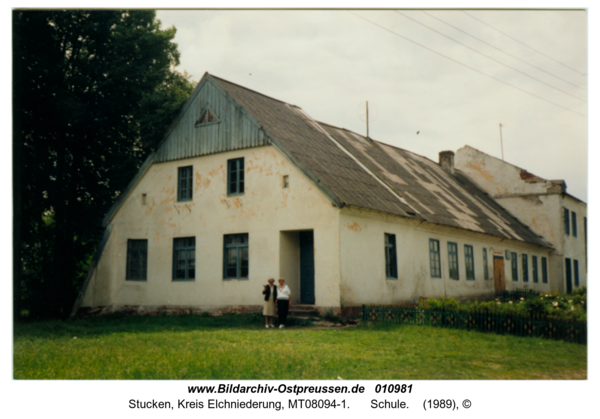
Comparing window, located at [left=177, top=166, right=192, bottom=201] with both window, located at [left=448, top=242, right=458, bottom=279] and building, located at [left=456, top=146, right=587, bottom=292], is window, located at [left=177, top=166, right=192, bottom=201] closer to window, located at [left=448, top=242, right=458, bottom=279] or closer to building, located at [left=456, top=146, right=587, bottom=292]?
window, located at [left=448, top=242, right=458, bottom=279]

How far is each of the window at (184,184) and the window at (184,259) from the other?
1.69 metres

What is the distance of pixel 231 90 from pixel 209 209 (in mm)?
4721

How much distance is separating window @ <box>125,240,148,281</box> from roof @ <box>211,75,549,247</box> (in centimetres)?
731

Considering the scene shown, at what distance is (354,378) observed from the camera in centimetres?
928

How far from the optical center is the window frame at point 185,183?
21531mm

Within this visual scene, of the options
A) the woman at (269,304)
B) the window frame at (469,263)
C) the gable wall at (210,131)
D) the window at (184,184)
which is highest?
the gable wall at (210,131)

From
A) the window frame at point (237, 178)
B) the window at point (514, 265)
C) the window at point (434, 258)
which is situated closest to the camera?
the window frame at point (237, 178)

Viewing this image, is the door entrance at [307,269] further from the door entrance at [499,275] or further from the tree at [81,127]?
the door entrance at [499,275]

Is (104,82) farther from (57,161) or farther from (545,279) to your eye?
(545,279)

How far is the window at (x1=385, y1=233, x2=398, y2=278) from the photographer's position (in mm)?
19906

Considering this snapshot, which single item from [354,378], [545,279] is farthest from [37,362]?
[545,279]

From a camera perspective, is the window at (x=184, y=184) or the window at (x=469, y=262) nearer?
the window at (x=184, y=184)

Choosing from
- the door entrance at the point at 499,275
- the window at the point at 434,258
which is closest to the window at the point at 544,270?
the door entrance at the point at 499,275

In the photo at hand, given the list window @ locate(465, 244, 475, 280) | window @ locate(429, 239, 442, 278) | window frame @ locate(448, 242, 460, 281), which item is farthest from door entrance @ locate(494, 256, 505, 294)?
window @ locate(429, 239, 442, 278)
